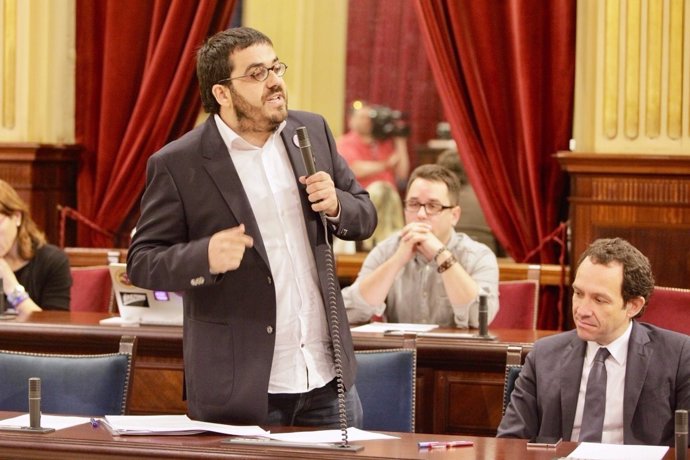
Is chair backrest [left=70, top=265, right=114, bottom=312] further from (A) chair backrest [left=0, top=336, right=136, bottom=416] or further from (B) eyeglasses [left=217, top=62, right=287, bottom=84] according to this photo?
(B) eyeglasses [left=217, top=62, right=287, bottom=84]

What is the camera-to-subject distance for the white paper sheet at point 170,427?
2.71 m

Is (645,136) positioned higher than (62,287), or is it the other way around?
(645,136)

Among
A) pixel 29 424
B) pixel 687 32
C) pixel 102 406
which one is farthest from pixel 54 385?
pixel 687 32

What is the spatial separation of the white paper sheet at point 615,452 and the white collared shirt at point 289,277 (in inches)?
23.8

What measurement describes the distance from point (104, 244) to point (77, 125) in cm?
68

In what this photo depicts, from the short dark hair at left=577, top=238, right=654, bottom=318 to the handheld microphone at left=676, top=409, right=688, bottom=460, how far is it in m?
0.79

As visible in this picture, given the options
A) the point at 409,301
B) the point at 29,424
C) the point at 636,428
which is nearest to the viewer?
the point at 29,424

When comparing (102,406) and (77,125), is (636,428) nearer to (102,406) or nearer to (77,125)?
(102,406)

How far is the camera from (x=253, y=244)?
275 cm

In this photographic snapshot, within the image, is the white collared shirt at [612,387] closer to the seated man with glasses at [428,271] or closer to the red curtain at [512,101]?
the seated man with glasses at [428,271]

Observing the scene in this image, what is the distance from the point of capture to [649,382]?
309 cm

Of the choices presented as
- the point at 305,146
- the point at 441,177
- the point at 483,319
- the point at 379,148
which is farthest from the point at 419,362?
the point at 379,148

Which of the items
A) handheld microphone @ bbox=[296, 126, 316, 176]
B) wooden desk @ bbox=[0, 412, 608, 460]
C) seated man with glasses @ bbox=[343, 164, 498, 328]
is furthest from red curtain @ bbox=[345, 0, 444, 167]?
handheld microphone @ bbox=[296, 126, 316, 176]

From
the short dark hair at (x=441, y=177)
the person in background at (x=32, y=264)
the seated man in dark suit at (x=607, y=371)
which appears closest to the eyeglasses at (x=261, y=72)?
the seated man in dark suit at (x=607, y=371)
